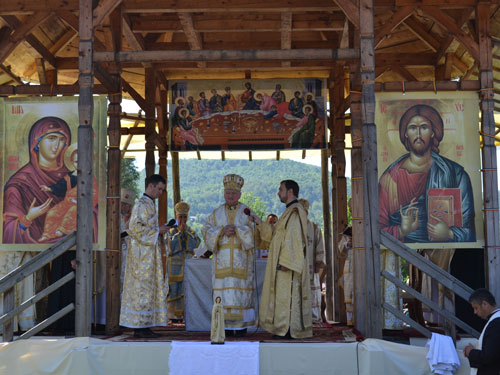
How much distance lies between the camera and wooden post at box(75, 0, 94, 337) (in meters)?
8.35

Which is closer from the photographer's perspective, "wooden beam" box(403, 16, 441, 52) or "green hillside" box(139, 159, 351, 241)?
"wooden beam" box(403, 16, 441, 52)

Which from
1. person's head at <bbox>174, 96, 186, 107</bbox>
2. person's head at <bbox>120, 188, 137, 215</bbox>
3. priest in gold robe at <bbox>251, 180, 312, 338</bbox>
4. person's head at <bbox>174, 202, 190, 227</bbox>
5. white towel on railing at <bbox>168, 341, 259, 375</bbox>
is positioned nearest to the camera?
white towel on railing at <bbox>168, 341, 259, 375</bbox>

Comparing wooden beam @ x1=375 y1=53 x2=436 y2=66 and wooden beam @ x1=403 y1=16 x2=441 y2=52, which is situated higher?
wooden beam @ x1=403 y1=16 x2=441 y2=52

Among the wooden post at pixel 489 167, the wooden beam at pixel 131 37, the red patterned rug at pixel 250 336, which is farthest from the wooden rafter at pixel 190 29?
the red patterned rug at pixel 250 336

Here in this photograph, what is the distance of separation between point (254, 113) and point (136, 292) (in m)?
5.34

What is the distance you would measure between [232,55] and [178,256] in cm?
459

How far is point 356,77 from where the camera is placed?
968 centimetres

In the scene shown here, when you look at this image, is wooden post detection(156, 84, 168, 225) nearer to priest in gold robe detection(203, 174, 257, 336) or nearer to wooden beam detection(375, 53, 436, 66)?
wooden beam detection(375, 53, 436, 66)

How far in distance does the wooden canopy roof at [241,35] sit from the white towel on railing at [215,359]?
3773 mm

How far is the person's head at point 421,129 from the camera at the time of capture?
9.37 metres

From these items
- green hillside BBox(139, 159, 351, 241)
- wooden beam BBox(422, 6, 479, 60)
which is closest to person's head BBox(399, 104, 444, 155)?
wooden beam BBox(422, 6, 479, 60)

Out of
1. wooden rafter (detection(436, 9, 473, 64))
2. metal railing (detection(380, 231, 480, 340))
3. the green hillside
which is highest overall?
the green hillside

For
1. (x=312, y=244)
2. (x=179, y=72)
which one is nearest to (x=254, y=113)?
(x=179, y=72)

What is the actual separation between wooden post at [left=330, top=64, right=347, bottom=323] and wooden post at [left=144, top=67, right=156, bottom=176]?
3.33 meters
